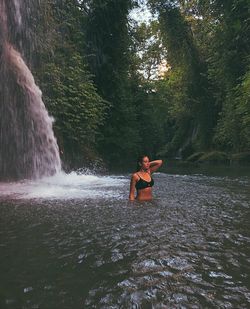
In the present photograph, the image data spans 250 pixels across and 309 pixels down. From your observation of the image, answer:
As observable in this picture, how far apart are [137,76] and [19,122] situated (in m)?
25.0

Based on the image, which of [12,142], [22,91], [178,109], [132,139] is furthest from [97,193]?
[178,109]

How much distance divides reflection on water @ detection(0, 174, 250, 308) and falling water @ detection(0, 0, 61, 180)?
21.9 feet

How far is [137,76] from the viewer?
1518 inches

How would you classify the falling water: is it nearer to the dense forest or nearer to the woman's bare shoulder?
the dense forest

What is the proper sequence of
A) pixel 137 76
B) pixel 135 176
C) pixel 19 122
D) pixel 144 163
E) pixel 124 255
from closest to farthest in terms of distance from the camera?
pixel 124 255 < pixel 135 176 < pixel 144 163 < pixel 19 122 < pixel 137 76

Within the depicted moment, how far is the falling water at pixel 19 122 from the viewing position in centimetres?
1438

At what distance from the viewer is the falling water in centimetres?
1438

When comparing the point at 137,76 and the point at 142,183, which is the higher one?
the point at 137,76

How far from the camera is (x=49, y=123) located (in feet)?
53.3

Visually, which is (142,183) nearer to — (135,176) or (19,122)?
(135,176)

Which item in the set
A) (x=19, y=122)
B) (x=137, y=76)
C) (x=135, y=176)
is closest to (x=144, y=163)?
(x=135, y=176)

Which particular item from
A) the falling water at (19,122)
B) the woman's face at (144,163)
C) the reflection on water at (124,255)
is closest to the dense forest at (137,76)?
the falling water at (19,122)

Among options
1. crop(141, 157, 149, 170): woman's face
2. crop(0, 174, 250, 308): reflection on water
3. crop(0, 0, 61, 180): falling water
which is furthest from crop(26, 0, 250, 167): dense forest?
crop(0, 174, 250, 308): reflection on water

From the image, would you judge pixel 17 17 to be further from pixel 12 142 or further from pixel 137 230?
pixel 137 230
